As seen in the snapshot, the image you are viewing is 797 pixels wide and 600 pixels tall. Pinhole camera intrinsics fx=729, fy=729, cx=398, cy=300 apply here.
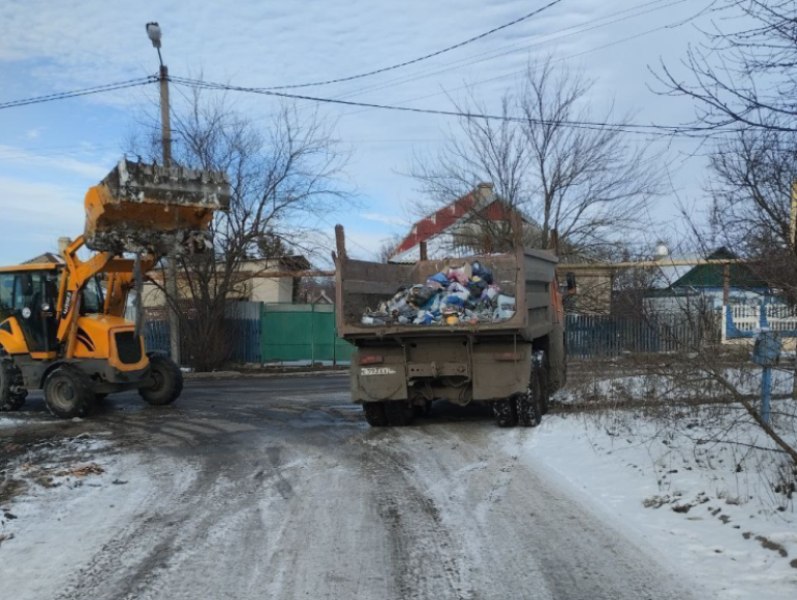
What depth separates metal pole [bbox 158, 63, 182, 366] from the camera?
66.0ft

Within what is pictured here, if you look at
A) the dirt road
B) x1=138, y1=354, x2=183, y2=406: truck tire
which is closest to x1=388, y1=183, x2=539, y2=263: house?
x1=138, y1=354, x2=183, y2=406: truck tire

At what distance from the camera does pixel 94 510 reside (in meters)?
6.23

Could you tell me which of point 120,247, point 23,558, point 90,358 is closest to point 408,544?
point 23,558

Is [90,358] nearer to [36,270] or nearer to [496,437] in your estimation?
[36,270]

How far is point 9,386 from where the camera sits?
12766 mm

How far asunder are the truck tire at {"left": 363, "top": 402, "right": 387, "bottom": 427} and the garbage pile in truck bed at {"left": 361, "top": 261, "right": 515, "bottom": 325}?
50.6 inches

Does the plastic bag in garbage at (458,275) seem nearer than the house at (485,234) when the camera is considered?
Yes

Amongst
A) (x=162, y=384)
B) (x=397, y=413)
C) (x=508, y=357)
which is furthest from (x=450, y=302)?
(x=162, y=384)

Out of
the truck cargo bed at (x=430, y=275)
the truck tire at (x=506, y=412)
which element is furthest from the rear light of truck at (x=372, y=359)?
the truck tire at (x=506, y=412)

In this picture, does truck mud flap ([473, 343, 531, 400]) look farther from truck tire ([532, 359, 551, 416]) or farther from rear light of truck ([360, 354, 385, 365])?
rear light of truck ([360, 354, 385, 365])

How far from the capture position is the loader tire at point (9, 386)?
12.8 metres

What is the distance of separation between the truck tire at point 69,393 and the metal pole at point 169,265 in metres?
8.32

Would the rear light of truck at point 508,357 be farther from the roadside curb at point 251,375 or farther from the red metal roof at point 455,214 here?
the roadside curb at point 251,375

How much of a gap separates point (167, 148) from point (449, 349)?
13524mm
